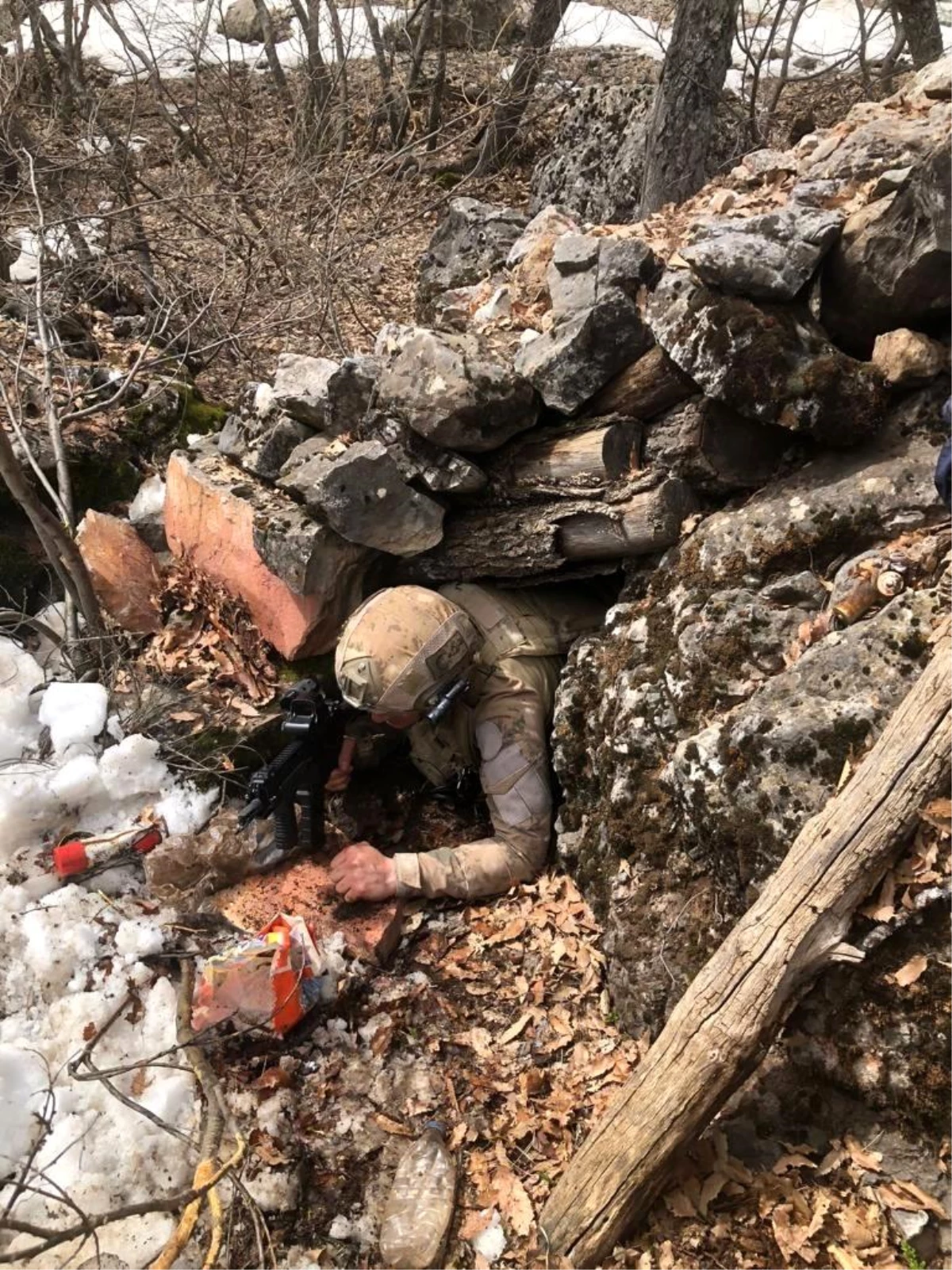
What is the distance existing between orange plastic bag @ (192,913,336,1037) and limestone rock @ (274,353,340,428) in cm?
287

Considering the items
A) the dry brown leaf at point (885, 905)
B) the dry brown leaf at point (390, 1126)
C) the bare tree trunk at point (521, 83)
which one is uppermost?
the bare tree trunk at point (521, 83)

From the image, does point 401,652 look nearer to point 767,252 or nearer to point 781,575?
point 781,575

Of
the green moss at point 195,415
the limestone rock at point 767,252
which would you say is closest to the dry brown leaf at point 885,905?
the limestone rock at point 767,252

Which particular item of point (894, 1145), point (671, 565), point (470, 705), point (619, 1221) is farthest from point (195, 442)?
point (894, 1145)

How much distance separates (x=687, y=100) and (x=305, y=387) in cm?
418

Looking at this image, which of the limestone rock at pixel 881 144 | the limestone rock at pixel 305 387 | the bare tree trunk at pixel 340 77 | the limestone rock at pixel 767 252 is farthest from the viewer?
the bare tree trunk at pixel 340 77

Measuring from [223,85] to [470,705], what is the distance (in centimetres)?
1151

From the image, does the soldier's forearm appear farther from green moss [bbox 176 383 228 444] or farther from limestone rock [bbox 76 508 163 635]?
green moss [bbox 176 383 228 444]

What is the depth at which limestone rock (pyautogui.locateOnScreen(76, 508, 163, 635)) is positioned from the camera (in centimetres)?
A: 533

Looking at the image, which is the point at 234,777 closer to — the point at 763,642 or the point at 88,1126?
the point at 88,1126

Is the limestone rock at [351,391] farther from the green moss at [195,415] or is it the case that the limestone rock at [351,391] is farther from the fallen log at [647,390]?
the green moss at [195,415]

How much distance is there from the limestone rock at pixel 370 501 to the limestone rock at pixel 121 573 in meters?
1.36

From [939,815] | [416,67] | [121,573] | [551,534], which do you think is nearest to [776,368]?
[551,534]

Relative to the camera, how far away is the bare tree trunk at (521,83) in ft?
37.4
